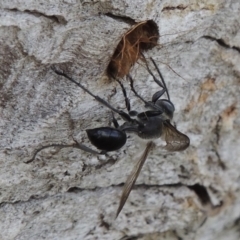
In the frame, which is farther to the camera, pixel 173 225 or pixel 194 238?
pixel 194 238

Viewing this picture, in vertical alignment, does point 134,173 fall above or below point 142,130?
below

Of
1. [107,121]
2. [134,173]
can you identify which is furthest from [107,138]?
[134,173]

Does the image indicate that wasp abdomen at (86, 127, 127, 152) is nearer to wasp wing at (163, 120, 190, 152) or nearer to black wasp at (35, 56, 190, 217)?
black wasp at (35, 56, 190, 217)

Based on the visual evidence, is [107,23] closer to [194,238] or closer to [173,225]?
[173,225]

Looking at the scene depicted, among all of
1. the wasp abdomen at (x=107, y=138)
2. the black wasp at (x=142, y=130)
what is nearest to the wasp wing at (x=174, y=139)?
the black wasp at (x=142, y=130)

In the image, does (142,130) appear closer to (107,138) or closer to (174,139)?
(174,139)

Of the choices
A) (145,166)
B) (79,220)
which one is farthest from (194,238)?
(79,220)

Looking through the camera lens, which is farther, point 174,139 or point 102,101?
point 174,139
